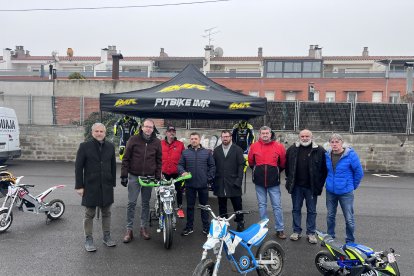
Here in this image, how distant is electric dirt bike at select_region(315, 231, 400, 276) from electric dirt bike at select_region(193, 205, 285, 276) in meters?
0.56

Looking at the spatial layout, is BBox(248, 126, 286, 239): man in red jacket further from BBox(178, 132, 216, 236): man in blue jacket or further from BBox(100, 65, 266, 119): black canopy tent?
BBox(100, 65, 266, 119): black canopy tent

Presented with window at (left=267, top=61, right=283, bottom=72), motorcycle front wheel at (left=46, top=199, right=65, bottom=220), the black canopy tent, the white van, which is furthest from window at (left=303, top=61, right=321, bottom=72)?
motorcycle front wheel at (left=46, top=199, right=65, bottom=220)

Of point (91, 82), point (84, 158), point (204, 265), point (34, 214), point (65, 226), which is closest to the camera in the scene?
point (204, 265)

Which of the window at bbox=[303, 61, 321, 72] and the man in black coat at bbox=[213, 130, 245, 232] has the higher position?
the window at bbox=[303, 61, 321, 72]

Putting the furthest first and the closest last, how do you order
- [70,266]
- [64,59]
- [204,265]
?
1. [64,59]
2. [70,266]
3. [204,265]

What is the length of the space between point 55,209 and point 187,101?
10.5 feet

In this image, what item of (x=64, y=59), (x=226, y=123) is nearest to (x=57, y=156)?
(x=226, y=123)

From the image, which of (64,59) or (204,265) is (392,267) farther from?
(64,59)

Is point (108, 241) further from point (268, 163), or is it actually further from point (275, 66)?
point (275, 66)

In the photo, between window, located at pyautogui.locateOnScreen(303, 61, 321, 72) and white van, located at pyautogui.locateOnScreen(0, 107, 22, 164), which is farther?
window, located at pyautogui.locateOnScreen(303, 61, 321, 72)

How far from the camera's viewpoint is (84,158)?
Result: 531 cm

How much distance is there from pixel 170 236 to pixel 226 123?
9.52 metres

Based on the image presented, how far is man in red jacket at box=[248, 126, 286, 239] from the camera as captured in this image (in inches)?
235

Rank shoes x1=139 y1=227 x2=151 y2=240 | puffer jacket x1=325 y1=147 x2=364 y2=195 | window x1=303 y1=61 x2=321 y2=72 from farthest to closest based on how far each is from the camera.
→ window x1=303 y1=61 x2=321 y2=72
shoes x1=139 y1=227 x2=151 y2=240
puffer jacket x1=325 y1=147 x2=364 y2=195
